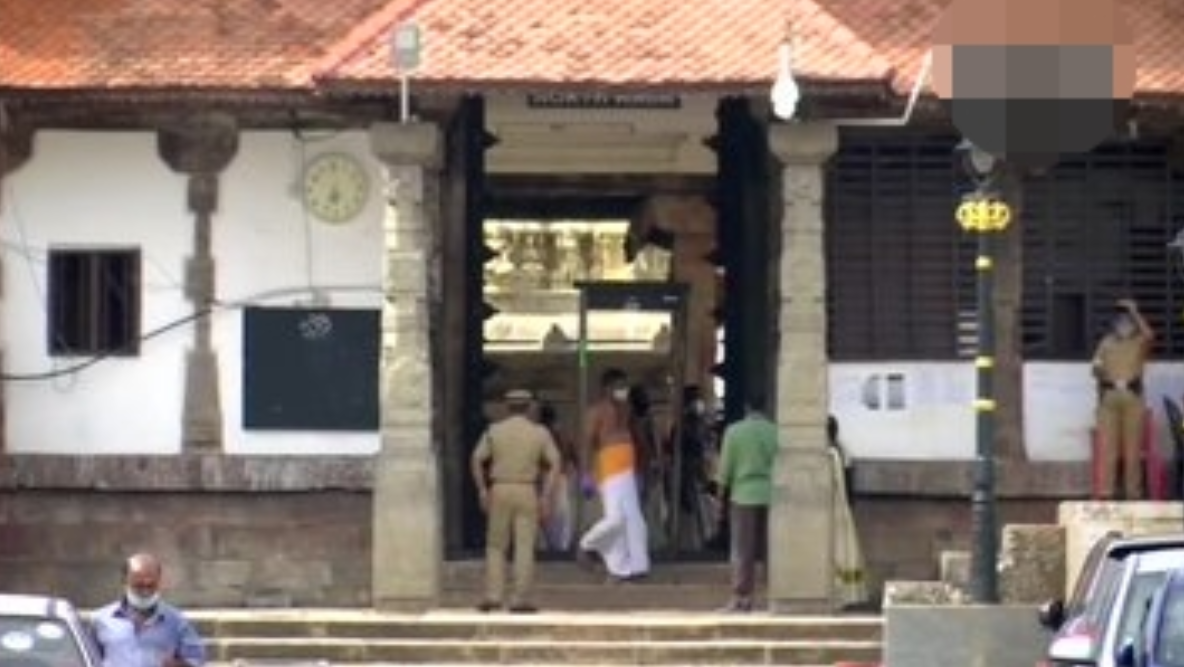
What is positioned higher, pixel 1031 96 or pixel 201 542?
pixel 1031 96

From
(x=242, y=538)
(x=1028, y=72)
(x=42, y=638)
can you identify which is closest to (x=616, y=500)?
(x=242, y=538)

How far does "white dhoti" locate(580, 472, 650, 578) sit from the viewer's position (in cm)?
3009

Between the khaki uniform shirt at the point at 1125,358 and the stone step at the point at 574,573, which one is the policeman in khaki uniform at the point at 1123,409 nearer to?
the khaki uniform shirt at the point at 1125,358

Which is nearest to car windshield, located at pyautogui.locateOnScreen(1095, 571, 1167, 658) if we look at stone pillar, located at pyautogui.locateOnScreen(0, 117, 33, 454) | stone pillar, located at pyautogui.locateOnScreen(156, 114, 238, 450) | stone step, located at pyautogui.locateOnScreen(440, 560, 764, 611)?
stone step, located at pyautogui.locateOnScreen(440, 560, 764, 611)

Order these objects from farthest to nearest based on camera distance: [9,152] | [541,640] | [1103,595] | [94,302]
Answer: [94,302] → [9,152] → [541,640] → [1103,595]

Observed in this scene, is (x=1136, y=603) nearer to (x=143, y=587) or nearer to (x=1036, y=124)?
(x=143, y=587)

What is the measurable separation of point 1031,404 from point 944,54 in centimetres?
365

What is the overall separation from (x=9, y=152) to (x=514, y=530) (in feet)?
18.8

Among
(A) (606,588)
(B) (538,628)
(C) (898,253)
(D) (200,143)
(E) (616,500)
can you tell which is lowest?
(B) (538,628)

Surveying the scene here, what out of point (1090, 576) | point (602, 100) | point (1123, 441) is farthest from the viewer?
point (1123, 441)

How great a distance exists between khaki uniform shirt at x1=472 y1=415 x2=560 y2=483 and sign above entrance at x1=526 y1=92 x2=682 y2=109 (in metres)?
2.68

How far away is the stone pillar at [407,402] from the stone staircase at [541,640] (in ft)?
1.83

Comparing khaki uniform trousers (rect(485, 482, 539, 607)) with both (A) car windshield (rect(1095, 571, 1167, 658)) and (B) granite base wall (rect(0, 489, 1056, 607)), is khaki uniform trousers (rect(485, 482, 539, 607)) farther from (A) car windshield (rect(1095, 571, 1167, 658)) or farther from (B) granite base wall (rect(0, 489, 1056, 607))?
(A) car windshield (rect(1095, 571, 1167, 658))

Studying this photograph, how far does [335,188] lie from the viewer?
1214 inches
